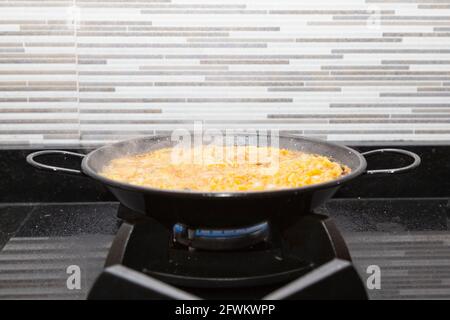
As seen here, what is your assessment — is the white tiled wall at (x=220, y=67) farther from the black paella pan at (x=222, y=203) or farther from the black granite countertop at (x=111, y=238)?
the black paella pan at (x=222, y=203)

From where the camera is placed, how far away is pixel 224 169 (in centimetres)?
126

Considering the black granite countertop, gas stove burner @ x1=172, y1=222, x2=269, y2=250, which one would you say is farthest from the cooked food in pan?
the black granite countertop

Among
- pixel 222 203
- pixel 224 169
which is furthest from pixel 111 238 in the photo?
pixel 222 203

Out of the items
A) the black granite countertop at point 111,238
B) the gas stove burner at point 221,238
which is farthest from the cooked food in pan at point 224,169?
the black granite countertop at point 111,238

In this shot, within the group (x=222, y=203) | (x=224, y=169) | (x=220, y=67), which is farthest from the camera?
(x=220, y=67)

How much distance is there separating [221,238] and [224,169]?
0.26 m

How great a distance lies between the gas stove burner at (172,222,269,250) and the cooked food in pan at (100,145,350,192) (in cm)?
9

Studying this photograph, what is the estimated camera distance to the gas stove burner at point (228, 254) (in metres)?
1.00

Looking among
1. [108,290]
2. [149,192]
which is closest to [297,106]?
[149,192]

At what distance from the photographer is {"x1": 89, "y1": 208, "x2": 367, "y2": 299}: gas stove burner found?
3.27 ft

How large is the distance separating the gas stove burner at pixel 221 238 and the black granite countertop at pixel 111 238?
240mm

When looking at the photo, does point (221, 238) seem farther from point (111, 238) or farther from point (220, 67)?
point (220, 67)

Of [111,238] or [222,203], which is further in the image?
[111,238]

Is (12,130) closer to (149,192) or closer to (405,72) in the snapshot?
(149,192)
